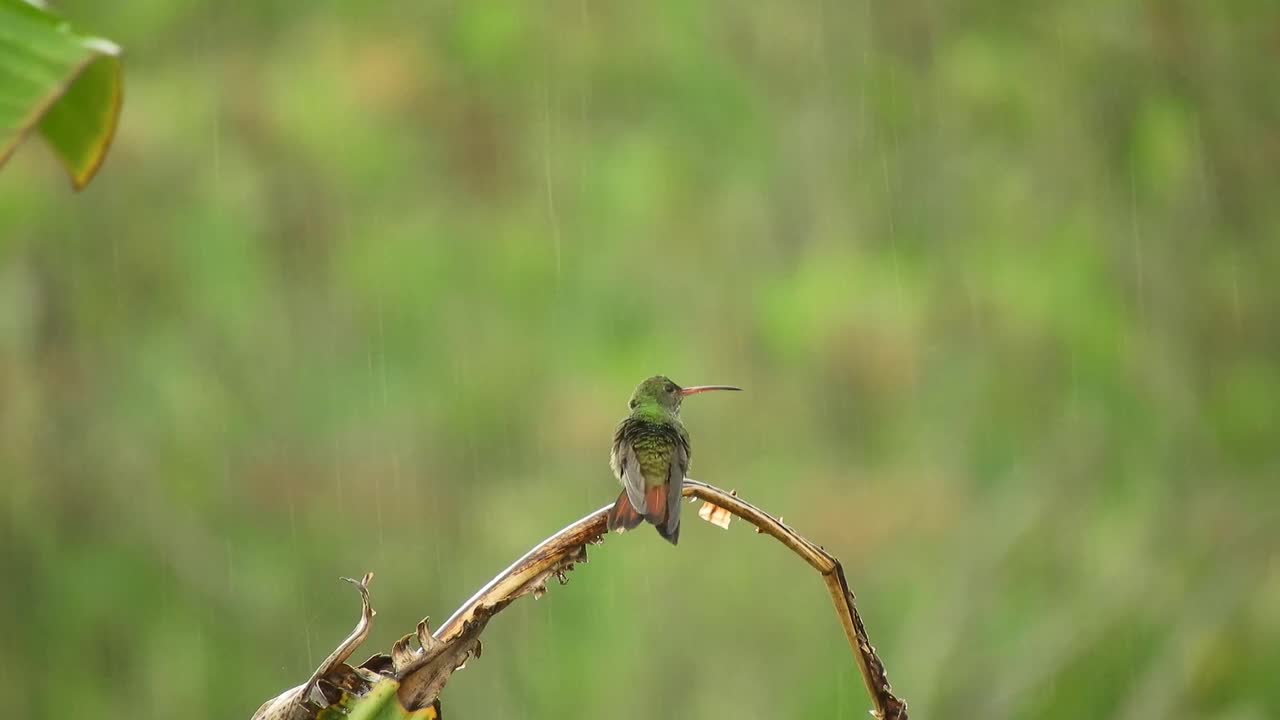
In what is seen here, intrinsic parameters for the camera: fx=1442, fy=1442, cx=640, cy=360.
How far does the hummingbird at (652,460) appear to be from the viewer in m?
1.50

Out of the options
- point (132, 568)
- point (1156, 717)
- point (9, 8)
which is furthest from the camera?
point (132, 568)

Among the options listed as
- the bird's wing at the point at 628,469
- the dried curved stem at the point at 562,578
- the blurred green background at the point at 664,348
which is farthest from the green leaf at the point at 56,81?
the blurred green background at the point at 664,348

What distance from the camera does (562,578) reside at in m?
0.99

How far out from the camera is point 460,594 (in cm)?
808

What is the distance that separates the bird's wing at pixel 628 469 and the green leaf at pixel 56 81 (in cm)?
78

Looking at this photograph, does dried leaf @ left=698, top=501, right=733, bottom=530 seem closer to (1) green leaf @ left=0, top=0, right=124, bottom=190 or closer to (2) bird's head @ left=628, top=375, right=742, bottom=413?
(1) green leaf @ left=0, top=0, right=124, bottom=190

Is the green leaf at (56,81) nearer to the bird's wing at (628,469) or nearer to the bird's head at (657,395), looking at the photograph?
the bird's wing at (628,469)

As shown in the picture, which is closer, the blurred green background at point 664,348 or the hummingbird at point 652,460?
the hummingbird at point 652,460

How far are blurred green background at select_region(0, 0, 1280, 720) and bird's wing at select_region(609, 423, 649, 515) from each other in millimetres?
4821

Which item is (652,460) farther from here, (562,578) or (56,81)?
(56,81)

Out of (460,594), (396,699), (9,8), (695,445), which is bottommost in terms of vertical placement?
(460,594)

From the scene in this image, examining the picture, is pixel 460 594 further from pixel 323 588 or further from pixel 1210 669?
pixel 1210 669

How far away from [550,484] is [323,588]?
1469mm

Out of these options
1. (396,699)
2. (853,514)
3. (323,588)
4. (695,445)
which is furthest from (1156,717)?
(396,699)
